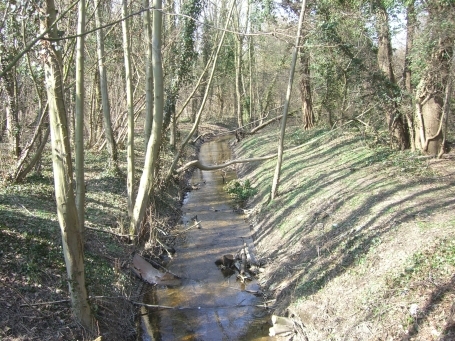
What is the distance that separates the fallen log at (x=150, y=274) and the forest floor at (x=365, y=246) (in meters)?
2.23

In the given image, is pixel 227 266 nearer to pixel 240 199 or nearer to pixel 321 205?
pixel 321 205

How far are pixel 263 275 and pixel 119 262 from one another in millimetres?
3520

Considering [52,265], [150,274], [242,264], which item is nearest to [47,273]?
[52,265]

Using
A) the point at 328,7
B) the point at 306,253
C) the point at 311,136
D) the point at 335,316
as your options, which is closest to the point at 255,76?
the point at 311,136

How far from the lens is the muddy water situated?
7926 mm

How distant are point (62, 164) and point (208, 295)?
16.9ft

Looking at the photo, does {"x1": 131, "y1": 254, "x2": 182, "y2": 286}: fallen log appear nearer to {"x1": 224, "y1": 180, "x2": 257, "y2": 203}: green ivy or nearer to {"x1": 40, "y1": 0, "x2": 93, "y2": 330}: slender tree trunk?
{"x1": 40, "y1": 0, "x2": 93, "y2": 330}: slender tree trunk

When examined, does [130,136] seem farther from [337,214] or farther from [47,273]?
[337,214]

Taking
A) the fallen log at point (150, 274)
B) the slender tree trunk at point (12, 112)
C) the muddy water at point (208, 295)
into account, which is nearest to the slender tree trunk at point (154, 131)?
the fallen log at point (150, 274)

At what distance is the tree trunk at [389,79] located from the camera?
13.2 meters

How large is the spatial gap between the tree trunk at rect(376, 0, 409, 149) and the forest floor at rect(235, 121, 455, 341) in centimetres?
58

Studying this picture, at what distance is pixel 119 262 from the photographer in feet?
29.8

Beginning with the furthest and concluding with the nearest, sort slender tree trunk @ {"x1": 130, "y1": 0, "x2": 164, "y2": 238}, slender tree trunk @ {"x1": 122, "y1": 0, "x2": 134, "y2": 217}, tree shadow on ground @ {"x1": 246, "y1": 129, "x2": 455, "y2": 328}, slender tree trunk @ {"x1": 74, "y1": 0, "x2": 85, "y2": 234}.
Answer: slender tree trunk @ {"x1": 122, "y1": 0, "x2": 134, "y2": 217} < slender tree trunk @ {"x1": 130, "y1": 0, "x2": 164, "y2": 238} < tree shadow on ground @ {"x1": 246, "y1": 129, "x2": 455, "y2": 328} < slender tree trunk @ {"x1": 74, "y1": 0, "x2": 85, "y2": 234}

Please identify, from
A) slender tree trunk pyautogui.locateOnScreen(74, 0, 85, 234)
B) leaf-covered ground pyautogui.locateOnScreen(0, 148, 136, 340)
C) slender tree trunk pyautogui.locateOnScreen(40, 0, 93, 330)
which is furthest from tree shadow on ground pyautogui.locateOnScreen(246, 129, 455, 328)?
slender tree trunk pyautogui.locateOnScreen(74, 0, 85, 234)
